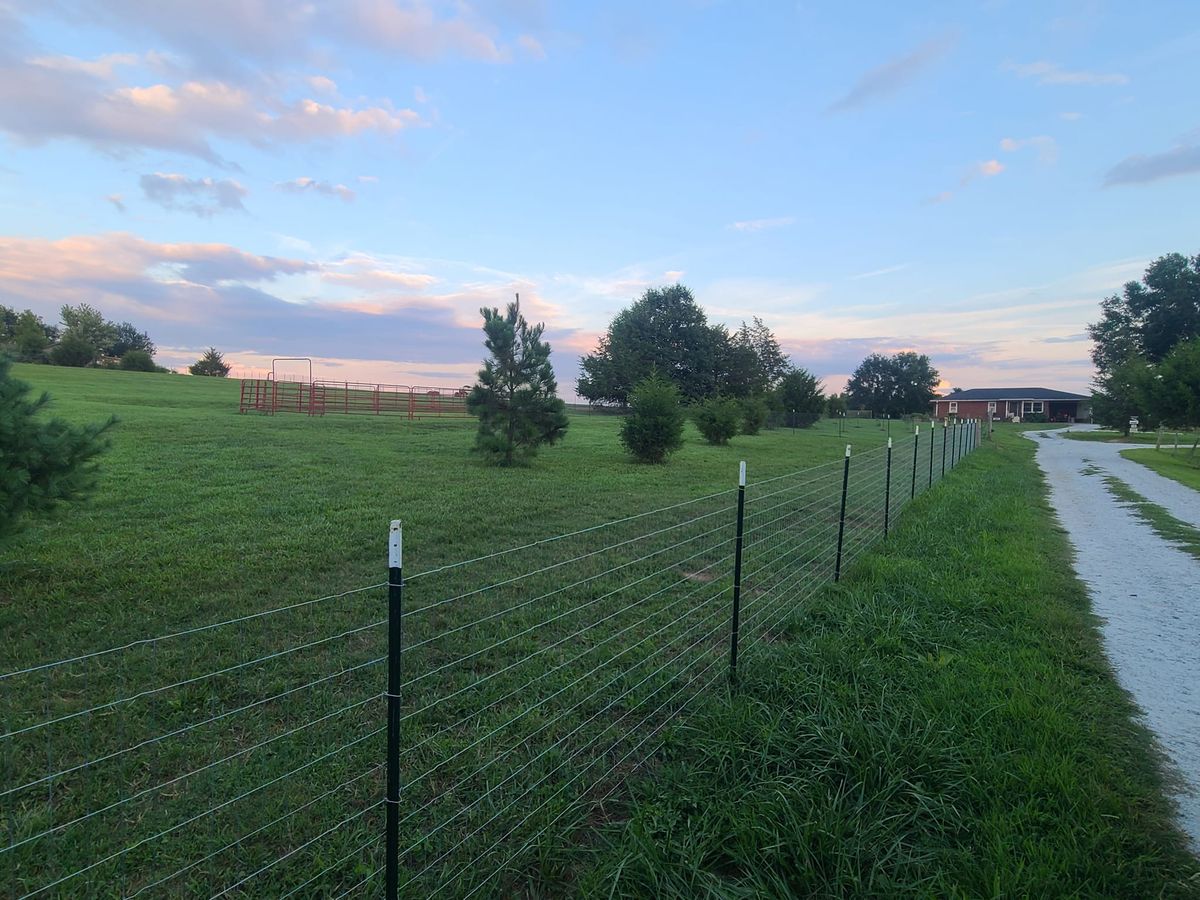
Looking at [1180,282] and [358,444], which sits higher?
[1180,282]

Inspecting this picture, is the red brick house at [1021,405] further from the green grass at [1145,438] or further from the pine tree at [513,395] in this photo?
the pine tree at [513,395]

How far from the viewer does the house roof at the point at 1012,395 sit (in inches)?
3014

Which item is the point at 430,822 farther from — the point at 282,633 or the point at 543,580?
the point at 543,580

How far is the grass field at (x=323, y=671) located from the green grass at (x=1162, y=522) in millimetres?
3405

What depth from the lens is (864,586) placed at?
17.0ft

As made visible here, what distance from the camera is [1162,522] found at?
900 cm

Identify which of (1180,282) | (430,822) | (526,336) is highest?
(1180,282)

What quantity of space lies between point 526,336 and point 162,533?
7.89m

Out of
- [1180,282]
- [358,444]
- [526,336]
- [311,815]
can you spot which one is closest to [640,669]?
[311,815]

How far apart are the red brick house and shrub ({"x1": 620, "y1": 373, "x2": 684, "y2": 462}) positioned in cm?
7072

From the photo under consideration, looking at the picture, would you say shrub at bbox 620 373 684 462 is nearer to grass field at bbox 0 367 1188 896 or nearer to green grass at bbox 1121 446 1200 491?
grass field at bbox 0 367 1188 896

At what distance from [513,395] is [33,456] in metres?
9.18

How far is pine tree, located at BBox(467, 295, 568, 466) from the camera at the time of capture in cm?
1291

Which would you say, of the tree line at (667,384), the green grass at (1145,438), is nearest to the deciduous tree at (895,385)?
the tree line at (667,384)
